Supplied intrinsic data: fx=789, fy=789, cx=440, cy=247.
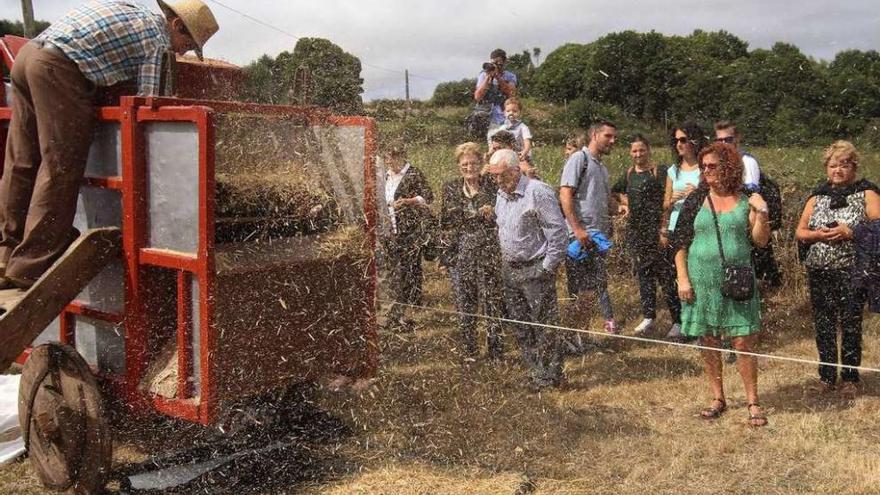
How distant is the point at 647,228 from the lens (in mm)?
7340

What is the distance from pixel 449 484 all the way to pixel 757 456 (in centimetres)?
191

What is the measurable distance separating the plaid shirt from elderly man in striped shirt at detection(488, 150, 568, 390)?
266 cm

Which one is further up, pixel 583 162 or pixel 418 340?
pixel 583 162

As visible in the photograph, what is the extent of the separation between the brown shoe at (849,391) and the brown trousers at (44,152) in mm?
5181

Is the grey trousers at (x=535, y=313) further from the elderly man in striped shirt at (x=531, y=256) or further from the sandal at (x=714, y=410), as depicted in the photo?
the sandal at (x=714, y=410)

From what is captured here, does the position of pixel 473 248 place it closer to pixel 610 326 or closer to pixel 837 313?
pixel 610 326

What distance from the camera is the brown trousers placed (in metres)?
3.66

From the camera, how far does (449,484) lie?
13.5ft

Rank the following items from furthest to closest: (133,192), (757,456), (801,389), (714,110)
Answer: (714,110), (801,389), (757,456), (133,192)

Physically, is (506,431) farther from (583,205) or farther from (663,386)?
(583,205)

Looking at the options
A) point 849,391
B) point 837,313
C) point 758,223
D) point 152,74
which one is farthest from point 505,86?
point 152,74

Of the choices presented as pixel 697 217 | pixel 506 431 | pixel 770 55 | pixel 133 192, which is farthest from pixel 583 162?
pixel 770 55

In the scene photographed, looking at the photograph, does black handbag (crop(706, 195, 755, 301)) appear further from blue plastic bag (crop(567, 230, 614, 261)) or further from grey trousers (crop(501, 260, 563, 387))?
blue plastic bag (crop(567, 230, 614, 261))

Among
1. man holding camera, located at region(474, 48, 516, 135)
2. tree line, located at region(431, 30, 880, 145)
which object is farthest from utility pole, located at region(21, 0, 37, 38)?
man holding camera, located at region(474, 48, 516, 135)
